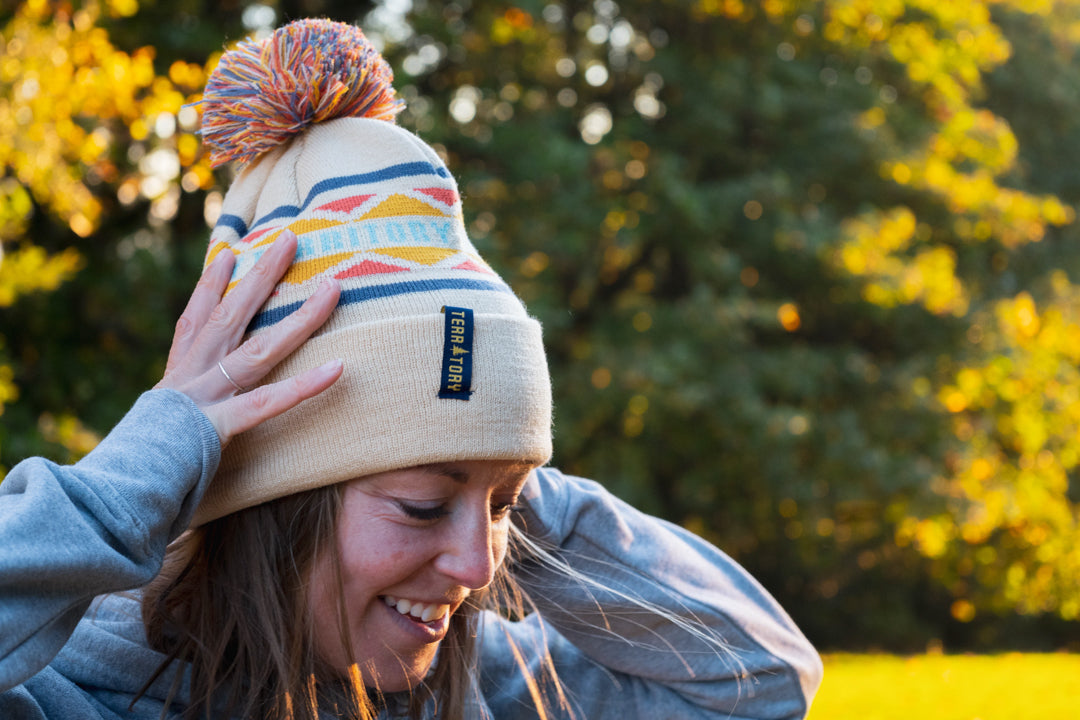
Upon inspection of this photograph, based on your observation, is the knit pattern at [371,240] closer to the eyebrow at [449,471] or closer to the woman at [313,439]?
the woman at [313,439]

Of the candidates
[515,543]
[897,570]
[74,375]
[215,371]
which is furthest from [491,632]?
[897,570]

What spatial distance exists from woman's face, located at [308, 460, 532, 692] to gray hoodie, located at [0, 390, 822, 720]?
279 millimetres

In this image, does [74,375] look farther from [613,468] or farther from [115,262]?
[613,468]

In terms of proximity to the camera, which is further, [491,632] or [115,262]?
[115,262]

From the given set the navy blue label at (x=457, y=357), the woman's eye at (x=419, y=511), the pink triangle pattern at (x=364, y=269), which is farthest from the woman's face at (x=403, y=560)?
the pink triangle pattern at (x=364, y=269)

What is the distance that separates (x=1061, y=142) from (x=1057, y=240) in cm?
173

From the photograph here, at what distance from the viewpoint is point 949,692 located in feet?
21.2

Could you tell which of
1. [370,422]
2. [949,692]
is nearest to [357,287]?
[370,422]

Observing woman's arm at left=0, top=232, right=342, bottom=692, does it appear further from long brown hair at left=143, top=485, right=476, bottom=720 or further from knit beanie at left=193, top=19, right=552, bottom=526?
long brown hair at left=143, top=485, right=476, bottom=720

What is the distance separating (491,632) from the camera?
2475mm

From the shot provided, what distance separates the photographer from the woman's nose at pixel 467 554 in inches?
71.5

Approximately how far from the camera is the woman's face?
180 cm

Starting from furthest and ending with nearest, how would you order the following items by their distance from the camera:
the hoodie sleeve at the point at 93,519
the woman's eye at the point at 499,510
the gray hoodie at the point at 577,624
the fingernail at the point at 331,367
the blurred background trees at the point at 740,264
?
1. the blurred background trees at the point at 740,264
2. the woman's eye at the point at 499,510
3. the fingernail at the point at 331,367
4. the gray hoodie at the point at 577,624
5. the hoodie sleeve at the point at 93,519

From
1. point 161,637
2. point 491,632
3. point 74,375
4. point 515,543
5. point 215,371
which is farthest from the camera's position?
point 74,375
